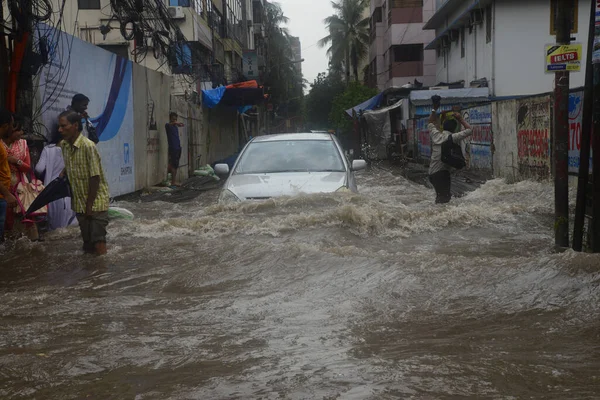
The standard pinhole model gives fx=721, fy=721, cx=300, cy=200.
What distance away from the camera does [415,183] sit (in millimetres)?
18328

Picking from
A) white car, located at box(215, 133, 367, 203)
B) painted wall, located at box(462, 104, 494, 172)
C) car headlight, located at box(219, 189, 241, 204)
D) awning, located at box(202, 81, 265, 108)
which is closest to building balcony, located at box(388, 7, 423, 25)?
awning, located at box(202, 81, 265, 108)

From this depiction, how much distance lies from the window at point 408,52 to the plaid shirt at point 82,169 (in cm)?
4147

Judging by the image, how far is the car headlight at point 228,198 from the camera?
28.8ft

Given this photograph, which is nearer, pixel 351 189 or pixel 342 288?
pixel 342 288

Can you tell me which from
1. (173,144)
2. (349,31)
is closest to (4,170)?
(173,144)

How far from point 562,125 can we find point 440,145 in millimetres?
3366

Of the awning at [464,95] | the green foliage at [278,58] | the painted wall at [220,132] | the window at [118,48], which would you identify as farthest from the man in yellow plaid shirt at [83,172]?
the green foliage at [278,58]

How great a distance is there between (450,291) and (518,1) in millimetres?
22690

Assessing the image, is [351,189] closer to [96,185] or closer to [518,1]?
[96,185]

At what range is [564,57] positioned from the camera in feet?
21.9

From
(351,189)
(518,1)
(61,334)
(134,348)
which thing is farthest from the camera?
(518,1)

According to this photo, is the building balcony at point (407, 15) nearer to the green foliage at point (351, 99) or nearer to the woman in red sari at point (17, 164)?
the green foliage at point (351, 99)

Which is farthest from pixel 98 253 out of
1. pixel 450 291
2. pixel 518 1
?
pixel 518 1

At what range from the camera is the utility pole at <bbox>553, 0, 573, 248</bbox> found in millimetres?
6703
